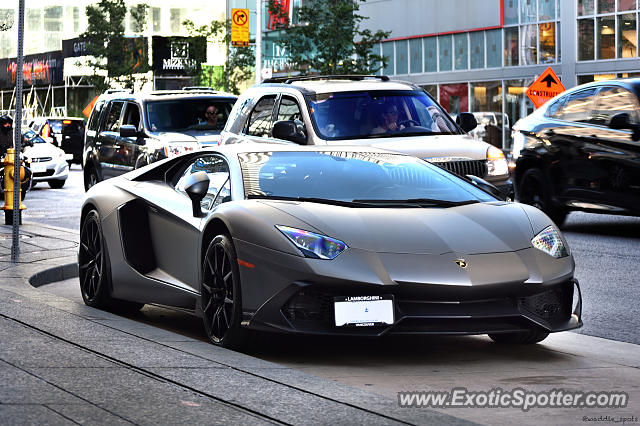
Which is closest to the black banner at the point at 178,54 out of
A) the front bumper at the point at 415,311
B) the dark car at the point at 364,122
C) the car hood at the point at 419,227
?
the dark car at the point at 364,122

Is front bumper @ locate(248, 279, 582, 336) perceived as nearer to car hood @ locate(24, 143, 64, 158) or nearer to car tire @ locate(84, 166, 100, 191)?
car tire @ locate(84, 166, 100, 191)

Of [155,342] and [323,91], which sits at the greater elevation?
[323,91]

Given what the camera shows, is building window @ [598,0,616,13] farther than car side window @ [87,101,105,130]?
Yes

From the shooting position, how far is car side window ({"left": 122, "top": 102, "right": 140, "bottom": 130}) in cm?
1939

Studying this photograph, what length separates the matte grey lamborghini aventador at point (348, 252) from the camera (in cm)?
686

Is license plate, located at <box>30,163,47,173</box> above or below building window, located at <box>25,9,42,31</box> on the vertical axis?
below

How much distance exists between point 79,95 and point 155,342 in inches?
3096

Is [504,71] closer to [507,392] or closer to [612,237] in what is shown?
[612,237]

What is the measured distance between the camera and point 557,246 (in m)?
7.42

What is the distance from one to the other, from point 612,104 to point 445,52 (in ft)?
118

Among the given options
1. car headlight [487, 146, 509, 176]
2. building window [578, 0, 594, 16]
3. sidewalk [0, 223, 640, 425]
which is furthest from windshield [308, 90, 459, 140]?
building window [578, 0, 594, 16]

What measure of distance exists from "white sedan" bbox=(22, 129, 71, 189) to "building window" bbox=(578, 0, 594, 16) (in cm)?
2121

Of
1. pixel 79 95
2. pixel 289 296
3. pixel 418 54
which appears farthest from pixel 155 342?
pixel 79 95

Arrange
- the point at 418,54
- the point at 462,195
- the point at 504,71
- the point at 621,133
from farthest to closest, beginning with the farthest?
1. the point at 418,54
2. the point at 504,71
3. the point at 621,133
4. the point at 462,195
